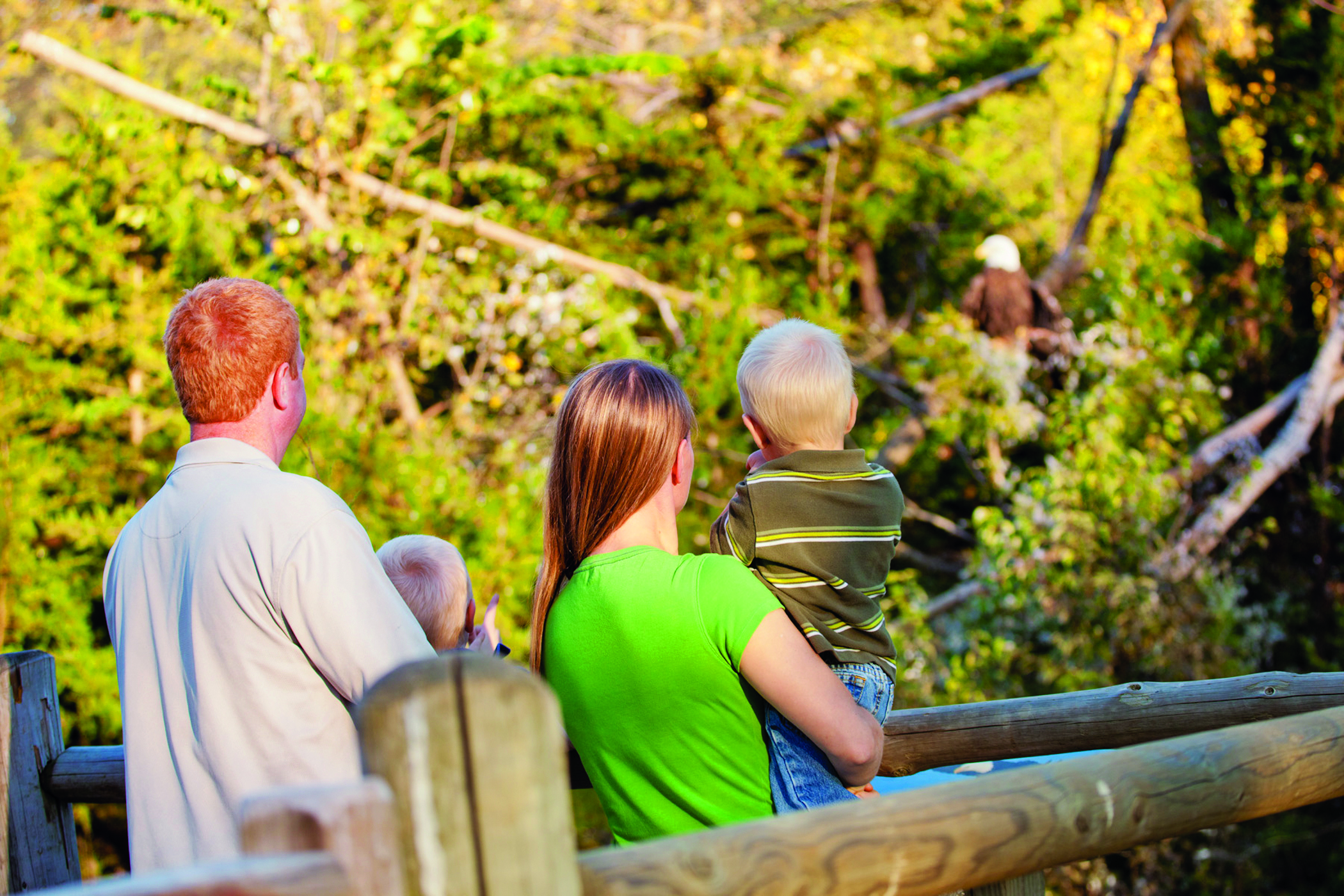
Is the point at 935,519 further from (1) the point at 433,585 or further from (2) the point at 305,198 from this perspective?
(1) the point at 433,585

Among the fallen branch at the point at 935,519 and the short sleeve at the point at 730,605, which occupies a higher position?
the short sleeve at the point at 730,605

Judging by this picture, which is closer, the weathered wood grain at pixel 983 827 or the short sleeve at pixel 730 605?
the weathered wood grain at pixel 983 827

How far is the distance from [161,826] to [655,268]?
6.04 meters

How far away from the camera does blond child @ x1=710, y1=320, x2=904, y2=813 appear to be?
A: 72.9 inches

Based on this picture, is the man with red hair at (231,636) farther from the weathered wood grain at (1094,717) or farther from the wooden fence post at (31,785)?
the weathered wood grain at (1094,717)

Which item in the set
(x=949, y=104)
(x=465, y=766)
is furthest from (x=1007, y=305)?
(x=465, y=766)

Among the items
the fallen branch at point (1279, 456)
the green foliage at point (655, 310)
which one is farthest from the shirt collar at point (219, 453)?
the fallen branch at point (1279, 456)

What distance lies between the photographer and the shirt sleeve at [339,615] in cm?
153

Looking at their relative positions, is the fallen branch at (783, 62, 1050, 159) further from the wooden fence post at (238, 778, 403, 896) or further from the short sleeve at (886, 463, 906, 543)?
the wooden fence post at (238, 778, 403, 896)

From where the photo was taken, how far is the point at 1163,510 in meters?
5.31

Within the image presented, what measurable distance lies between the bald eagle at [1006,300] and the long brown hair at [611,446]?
4995 mm

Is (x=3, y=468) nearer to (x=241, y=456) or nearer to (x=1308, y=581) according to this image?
(x=241, y=456)

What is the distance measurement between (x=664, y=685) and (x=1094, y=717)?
42.8 inches

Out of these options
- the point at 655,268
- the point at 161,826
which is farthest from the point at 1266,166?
the point at 161,826
